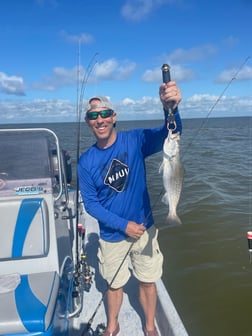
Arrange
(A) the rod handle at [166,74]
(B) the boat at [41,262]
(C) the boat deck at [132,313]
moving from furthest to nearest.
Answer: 1. (C) the boat deck at [132,313]
2. (A) the rod handle at [166,74]
3. (B) the boat at [41,262]

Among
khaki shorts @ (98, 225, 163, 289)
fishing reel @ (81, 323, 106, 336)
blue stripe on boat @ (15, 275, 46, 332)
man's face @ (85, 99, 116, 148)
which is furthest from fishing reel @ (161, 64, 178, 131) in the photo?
fishing reel @ (81, 323, 106, 336)

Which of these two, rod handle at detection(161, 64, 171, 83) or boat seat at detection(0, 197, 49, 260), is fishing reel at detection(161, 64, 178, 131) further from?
boat seat at detection(0, 197, 49, 260)

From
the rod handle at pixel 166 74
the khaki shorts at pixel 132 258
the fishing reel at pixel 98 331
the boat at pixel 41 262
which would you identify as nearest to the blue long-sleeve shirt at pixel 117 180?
the khaki shorts at pixel 132 258

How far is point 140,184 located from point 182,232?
662 cm

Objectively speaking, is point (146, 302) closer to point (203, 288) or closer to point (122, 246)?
point (122, 246)

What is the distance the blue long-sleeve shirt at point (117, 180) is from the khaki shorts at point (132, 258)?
12cm

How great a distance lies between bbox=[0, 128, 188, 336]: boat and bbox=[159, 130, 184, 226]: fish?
1166mm

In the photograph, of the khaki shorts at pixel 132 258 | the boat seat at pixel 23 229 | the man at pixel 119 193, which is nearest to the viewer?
the boat seat at pixel 23 229

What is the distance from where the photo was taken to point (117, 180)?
3334 mm

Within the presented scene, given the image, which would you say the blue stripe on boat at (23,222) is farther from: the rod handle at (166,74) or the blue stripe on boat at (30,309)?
the rod handle at (166,74)

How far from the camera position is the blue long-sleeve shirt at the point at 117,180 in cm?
332

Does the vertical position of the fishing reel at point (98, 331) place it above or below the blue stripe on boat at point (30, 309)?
below

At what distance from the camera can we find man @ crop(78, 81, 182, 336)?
3262 millimetres

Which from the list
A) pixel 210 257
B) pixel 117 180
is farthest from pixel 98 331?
pixel 210 257
